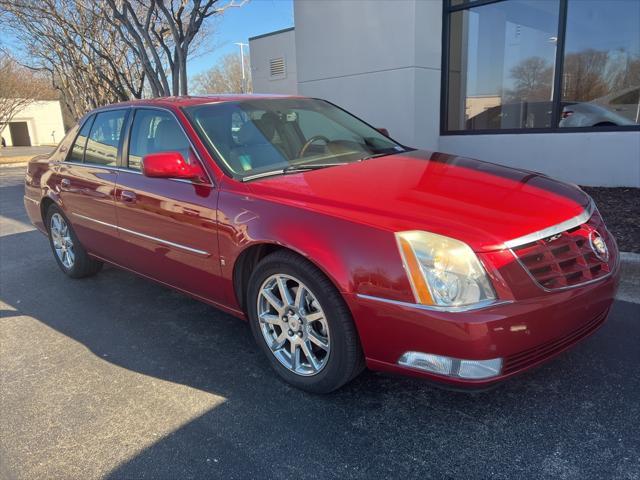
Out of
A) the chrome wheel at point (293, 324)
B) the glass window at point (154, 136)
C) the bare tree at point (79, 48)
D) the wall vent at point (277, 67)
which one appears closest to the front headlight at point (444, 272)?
the chrome wheel at point (293, 324)

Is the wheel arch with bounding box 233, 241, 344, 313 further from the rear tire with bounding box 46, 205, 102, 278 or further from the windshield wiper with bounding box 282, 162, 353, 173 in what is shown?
the rear tire with bounding box 46, 205, 102, 278

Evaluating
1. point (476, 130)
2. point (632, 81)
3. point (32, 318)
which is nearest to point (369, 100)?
point (476, 130)

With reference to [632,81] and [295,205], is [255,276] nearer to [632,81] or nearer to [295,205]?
[295,205]

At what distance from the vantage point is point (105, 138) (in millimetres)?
4297

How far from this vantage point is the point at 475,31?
28.2 ft

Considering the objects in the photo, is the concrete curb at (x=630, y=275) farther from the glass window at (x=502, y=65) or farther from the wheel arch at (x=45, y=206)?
the wheel arch at (x=45, y=206)

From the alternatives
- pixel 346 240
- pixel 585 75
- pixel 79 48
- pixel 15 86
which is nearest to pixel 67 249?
pixel 346 240

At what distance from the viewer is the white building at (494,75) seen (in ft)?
24.2

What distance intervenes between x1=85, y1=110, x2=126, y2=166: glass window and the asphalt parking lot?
146 centimetres

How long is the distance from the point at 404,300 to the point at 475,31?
7.77 meters

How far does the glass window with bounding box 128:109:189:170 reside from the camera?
344 cm

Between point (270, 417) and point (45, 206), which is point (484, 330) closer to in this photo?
A: point (270, 417)

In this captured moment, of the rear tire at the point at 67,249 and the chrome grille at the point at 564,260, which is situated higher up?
the chrome grille at the point at 564,260

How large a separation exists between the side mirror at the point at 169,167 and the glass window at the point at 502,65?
6.44m
